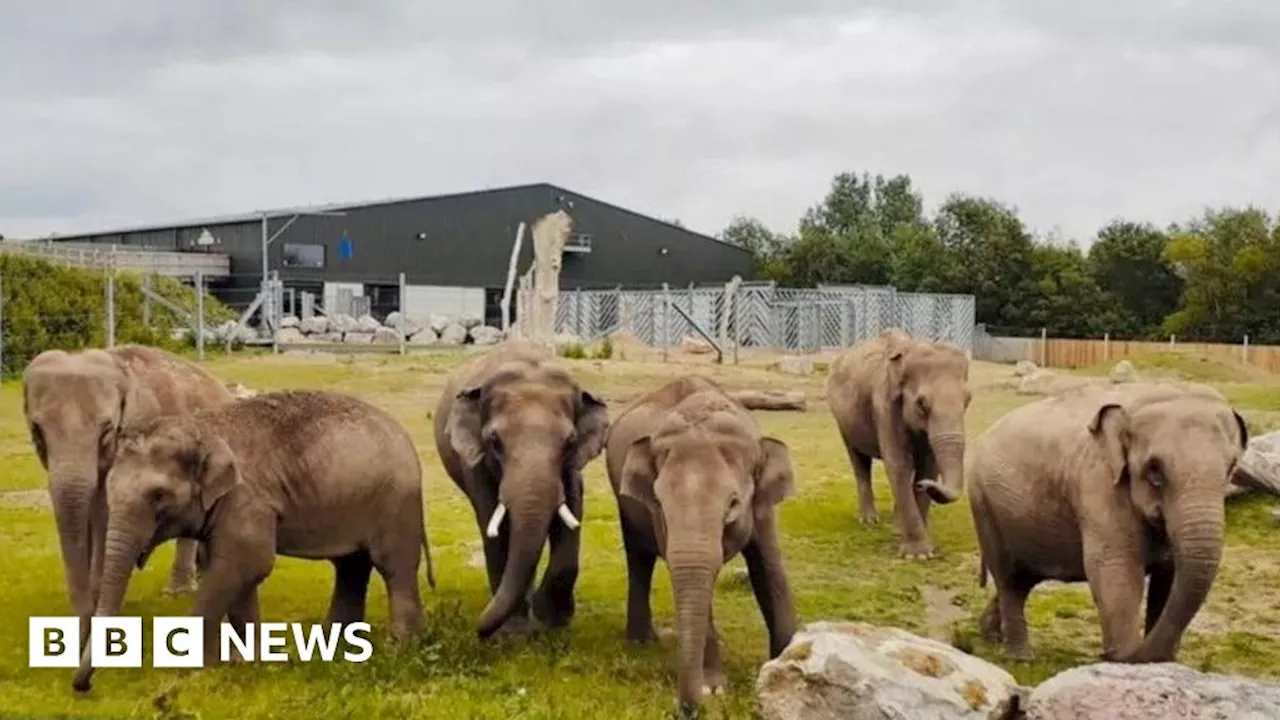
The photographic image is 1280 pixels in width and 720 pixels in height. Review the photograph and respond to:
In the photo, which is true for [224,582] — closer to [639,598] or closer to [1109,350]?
[639,598]

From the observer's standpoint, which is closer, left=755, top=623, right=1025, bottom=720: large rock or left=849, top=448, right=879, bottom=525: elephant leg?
left=755, top=623, right=1025, bottom=720: large rock

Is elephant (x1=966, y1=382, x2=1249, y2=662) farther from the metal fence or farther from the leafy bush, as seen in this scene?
the metal fence

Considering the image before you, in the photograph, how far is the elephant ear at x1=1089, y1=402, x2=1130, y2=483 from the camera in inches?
332

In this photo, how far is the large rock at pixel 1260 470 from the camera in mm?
14672

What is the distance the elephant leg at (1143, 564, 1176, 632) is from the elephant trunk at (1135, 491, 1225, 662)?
755 millimetres

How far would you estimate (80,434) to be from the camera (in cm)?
950

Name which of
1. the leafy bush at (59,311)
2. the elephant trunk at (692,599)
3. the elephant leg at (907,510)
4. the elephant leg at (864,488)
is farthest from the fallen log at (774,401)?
the elephant trunk at (692,599)

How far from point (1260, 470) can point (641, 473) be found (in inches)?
351

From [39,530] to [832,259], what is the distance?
62.9 meters

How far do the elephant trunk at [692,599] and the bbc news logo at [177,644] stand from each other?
2.28m

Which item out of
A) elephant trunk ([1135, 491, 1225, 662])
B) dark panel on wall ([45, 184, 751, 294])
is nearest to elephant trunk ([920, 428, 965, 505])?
elephant trunk ([1135, 491, 1225, 662])

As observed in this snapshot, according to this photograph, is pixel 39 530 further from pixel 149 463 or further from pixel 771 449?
pixel 771 449

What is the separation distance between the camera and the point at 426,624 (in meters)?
9.75

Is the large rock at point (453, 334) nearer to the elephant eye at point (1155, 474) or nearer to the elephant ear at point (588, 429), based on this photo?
the elephant ear at point (588, 429)
